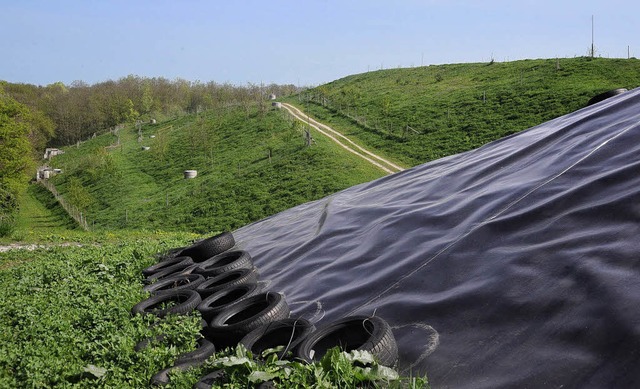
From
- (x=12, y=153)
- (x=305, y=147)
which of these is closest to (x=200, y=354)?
(x=305, y=147)

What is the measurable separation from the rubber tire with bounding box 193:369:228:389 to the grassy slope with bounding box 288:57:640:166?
27217 millimetres

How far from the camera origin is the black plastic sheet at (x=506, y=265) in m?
3.37

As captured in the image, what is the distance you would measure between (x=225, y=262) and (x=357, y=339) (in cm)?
441

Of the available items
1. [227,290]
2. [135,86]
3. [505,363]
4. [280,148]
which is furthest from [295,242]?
[135,86]

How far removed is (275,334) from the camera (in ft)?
16.2

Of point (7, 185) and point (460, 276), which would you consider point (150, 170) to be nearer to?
point (7, 185)

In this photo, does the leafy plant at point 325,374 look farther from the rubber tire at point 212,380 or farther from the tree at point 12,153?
the tree at point 12,153

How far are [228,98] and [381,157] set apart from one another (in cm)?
4541

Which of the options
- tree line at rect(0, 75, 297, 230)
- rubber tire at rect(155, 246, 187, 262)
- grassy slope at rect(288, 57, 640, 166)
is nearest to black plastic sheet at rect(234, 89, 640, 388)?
rubber tire at rect(155, 246, 187, 262)

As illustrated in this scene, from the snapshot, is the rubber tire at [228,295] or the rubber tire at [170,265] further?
the rubber tire at [170,265]

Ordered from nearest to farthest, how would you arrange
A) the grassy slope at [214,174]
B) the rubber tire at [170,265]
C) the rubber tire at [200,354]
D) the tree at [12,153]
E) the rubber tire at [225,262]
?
the rubber tire at [200,354] → the rubber tire at [225,262] → the rubber tire at [170,265] → the grassy slope at [214,174] → the tree at [12,153]

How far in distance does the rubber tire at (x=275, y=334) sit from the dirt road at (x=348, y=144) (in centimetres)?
2492

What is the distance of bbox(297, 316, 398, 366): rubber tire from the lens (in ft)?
12.7

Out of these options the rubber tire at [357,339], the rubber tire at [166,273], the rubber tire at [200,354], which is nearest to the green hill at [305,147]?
the rubber tire at [166,273]
